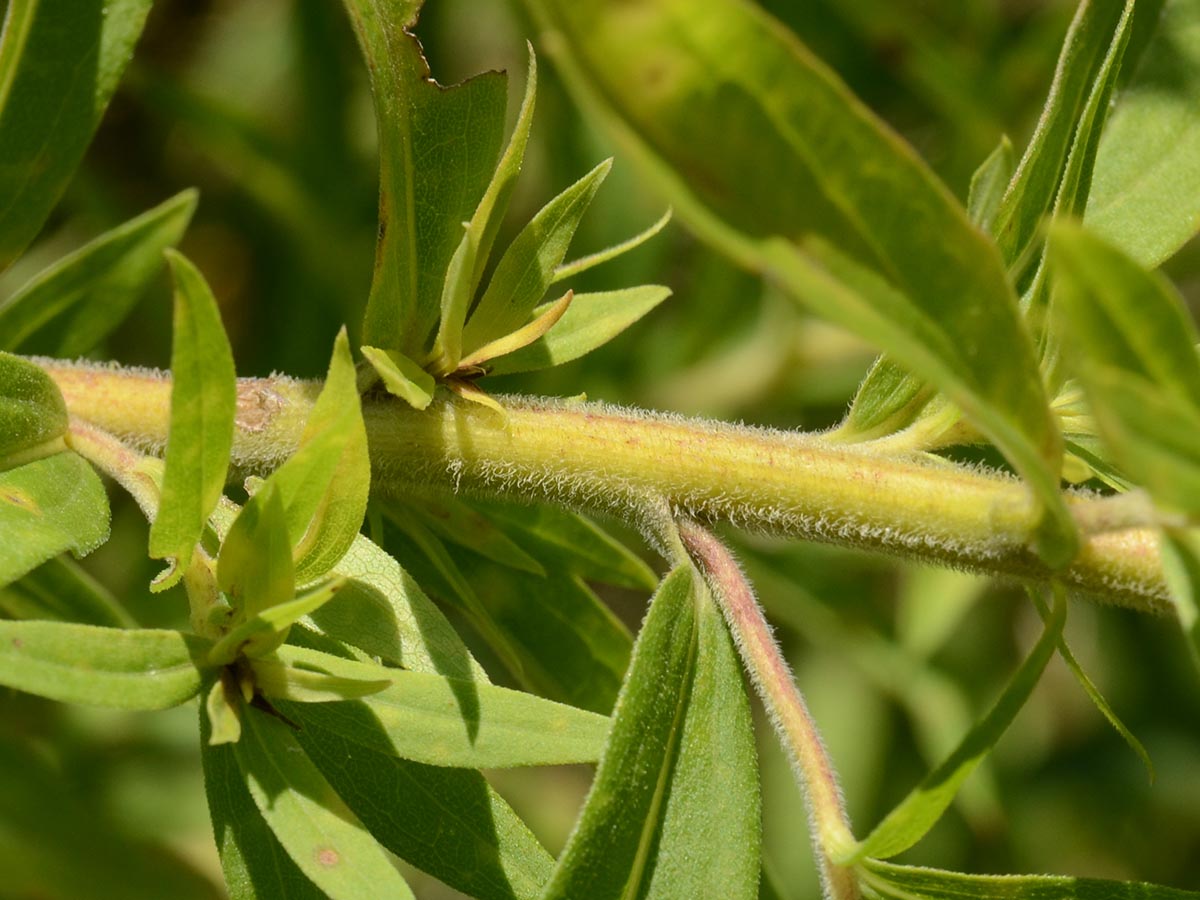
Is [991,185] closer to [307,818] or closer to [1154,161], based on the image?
[1154,161]

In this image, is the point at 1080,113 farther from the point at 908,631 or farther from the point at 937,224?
the point at 908,631

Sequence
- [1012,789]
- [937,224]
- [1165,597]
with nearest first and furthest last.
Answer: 1. [937,224]
2. [1165,597]
3. [1012,789]

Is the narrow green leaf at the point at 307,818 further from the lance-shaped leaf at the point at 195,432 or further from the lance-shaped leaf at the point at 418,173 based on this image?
the lance-shaped leaf at the point at 418,173

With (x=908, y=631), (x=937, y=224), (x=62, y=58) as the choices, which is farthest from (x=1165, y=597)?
(x=908, y=631)

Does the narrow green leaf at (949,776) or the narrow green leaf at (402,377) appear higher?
the narrow green leaf at (402,377)

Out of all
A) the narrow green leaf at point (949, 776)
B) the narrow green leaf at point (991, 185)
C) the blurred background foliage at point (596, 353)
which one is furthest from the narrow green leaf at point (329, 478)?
the blurred background foliage at point (596, 353)

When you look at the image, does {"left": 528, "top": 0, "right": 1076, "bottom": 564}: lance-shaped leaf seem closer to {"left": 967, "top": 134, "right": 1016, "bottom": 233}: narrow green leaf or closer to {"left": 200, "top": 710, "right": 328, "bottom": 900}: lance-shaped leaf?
{"left": 967, "top": 134, "right": 1016, "bottom": 233}: narrow green leaf

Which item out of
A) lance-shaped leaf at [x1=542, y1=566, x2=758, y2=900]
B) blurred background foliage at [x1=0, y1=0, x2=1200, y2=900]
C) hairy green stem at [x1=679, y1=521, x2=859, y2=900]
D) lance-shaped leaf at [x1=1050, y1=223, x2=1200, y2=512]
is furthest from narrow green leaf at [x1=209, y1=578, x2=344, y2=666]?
blurred background foliage at [x1=0, y1=0, x2=1200, y2=900]
